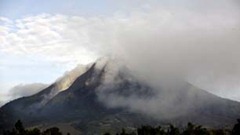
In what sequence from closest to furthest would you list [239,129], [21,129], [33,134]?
1. [239,129]
2. [33,134]
3. [21,129]

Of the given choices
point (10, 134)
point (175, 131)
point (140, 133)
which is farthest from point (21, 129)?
point (175, 131)

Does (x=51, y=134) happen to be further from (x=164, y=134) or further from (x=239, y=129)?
(x=239, y=129)

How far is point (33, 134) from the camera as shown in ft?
478

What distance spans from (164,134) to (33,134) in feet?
161

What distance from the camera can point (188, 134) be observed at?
15312cm

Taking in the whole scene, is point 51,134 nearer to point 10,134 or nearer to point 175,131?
point 10,134

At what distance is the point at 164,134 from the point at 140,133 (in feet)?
30.0

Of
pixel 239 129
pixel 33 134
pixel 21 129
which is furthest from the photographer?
pixel 21 129

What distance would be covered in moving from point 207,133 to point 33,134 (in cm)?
5964

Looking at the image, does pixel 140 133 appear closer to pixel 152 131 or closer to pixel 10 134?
pixel 152 131

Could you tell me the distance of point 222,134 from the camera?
146 m

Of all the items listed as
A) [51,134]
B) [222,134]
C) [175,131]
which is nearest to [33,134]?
[51,134]

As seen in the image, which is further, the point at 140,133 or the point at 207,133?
the point at 140,133

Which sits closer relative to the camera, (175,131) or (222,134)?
(222,134)
